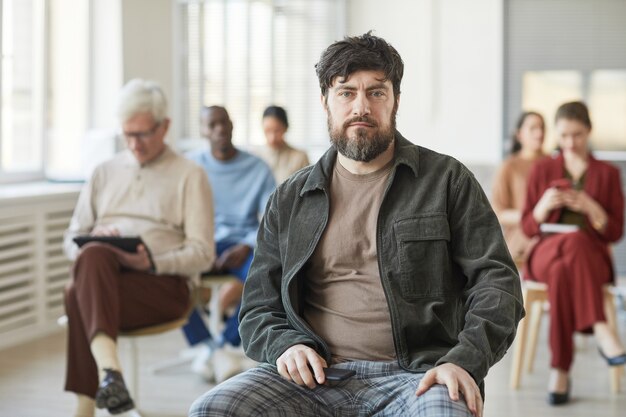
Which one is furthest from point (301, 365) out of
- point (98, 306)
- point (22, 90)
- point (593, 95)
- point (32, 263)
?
point (593, 95)

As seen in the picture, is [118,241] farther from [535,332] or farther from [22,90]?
[22,90]

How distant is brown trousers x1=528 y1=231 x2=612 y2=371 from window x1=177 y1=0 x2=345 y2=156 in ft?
12.7

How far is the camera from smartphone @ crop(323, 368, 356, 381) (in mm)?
2037

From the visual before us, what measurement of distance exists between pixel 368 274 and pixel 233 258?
2267 millimetres

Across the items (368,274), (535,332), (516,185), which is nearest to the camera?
(368,274)

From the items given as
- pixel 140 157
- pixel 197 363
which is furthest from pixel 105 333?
pixel 197 363

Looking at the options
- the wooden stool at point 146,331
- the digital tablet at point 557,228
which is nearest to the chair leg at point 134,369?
the wooden stool at point 146,331

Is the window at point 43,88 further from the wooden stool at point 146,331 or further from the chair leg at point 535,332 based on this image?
the chair leg at point 535,332

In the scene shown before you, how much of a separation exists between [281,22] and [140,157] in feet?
13.8

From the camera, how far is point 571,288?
4168 millimetres

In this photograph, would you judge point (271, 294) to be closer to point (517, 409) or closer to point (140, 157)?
point (140, 157)

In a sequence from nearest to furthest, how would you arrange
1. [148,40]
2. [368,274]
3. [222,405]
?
1. [222,405]
2. [368,274]
3. [148,40]

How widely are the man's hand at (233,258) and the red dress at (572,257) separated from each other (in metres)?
1.26

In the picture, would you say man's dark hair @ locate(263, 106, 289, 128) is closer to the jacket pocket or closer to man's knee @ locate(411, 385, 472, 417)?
the jacket pocket
